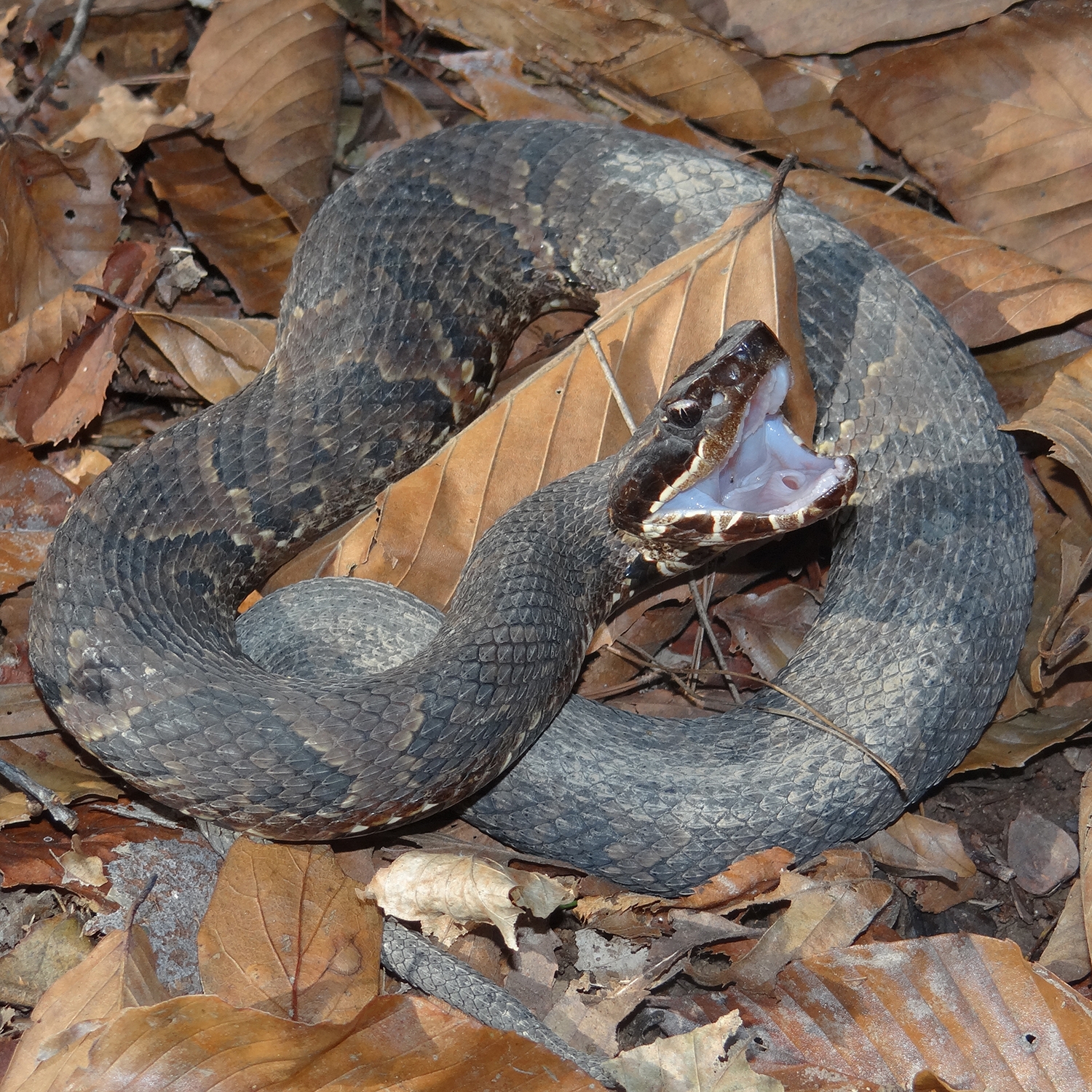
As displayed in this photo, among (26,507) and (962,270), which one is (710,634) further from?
(26,507)

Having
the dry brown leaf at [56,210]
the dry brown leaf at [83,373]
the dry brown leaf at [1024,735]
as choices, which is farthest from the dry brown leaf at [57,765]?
the dry brown leaf at [1024,735]

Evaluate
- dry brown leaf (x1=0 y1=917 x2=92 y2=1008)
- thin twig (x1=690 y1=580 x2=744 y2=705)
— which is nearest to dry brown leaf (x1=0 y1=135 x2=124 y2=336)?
dry brown leaf (x1=0 y1=917 x2=92 y2=1008)

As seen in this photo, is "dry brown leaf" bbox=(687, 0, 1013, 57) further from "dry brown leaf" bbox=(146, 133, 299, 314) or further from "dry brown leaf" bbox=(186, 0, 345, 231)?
"dry brown leaf" bbox=(146, 133, 299, 314)

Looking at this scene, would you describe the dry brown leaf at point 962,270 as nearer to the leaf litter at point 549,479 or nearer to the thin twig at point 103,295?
the leaf litter at point 549,479

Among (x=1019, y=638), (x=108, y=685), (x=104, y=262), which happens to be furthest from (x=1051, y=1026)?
(x=104, y=262)

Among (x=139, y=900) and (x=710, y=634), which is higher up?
(x=710, y=634)

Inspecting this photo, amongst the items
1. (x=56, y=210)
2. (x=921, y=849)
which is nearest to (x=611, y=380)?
(x=921, y=849)

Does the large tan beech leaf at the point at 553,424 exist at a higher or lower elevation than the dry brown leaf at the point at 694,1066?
higher
